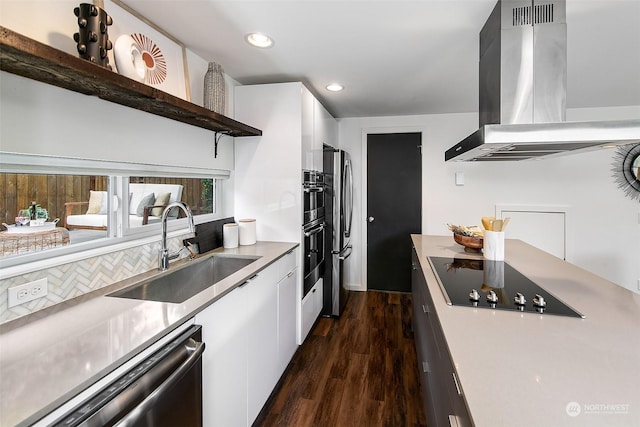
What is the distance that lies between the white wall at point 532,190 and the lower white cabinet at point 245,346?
223cm

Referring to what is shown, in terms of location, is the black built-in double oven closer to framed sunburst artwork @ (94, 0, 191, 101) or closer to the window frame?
the window frame

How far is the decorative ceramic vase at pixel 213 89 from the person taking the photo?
80.6 inches

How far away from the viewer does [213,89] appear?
2.06 metres

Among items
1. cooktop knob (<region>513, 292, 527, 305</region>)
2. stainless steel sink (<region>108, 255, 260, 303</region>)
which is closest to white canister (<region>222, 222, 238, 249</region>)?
stainless steel sink (<region>108, 255, 260, 303</region>)

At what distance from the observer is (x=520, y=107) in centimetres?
156

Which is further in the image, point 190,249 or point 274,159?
point 274,159

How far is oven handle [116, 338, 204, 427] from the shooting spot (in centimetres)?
84

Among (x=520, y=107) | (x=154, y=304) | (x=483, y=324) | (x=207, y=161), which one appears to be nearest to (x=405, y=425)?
(x=483, y=324)

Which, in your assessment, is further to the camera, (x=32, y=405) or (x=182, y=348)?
(x=182, y=348)

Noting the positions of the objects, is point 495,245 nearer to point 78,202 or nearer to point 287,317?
point 287,317

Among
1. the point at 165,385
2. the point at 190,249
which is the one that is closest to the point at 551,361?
the point at 165,385

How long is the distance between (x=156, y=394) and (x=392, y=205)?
3485 millimetres

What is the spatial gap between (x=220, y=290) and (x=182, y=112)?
0.97m

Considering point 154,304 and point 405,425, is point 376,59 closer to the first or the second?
point 154,304
